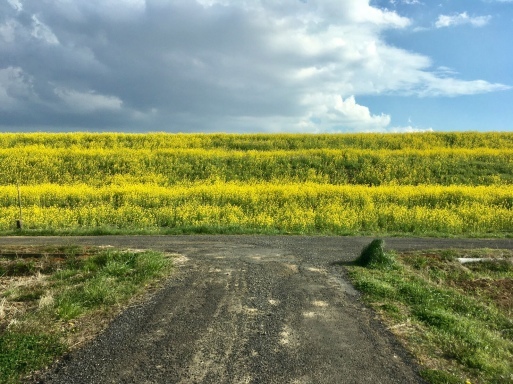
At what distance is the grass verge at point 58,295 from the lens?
5582mm

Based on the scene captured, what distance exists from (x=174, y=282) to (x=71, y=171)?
2700 cm

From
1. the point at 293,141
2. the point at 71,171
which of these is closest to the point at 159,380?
the point at 71,171

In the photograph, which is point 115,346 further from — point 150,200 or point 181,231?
point 150,200

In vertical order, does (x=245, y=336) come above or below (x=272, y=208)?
above

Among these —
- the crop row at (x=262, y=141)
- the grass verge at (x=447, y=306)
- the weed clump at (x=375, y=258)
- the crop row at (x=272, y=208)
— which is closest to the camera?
the grass verge at (x=447, y=306)

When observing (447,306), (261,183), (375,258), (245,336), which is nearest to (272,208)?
(261,183)

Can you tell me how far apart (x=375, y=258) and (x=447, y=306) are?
3182 mm

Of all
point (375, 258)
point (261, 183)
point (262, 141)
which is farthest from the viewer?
point (262, 141)

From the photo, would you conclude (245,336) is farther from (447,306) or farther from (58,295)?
(447,306)

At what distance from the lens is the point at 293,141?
43.3 meters

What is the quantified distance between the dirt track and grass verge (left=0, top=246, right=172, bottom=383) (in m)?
0.41

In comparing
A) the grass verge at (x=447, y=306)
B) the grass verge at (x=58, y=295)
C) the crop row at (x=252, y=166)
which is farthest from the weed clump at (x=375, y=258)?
the crop row at (x=252, y=166)

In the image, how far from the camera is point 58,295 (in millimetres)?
7910

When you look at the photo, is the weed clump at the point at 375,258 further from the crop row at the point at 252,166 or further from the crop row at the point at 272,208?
the crop row at the point at 252,166
